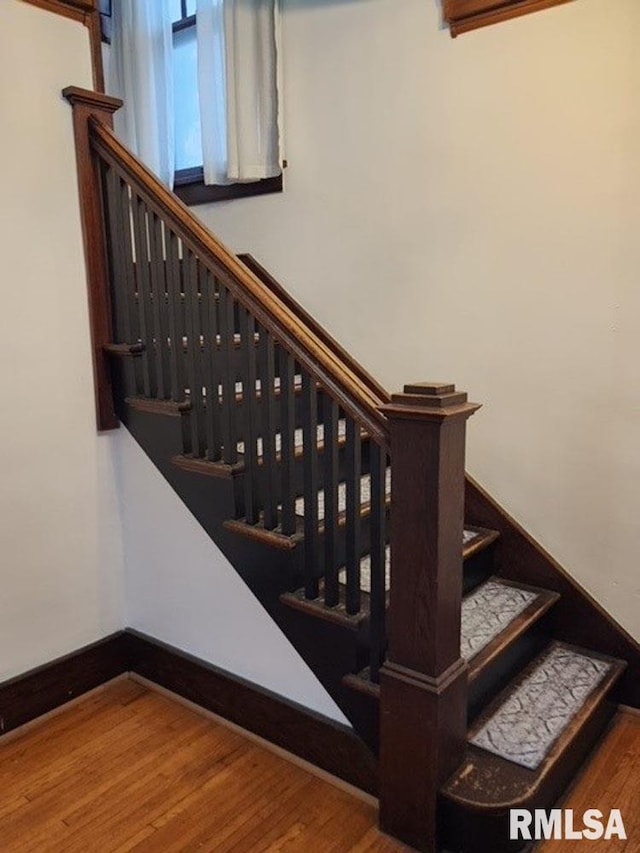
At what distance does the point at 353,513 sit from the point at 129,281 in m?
1.22

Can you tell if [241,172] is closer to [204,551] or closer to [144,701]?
[204,551]

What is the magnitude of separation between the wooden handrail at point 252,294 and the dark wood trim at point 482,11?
1.29 meters

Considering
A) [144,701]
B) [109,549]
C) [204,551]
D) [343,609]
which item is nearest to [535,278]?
[343,609]

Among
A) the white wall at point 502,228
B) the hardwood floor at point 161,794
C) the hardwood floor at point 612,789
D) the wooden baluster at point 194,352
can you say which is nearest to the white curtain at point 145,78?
the white wall at point 502,228

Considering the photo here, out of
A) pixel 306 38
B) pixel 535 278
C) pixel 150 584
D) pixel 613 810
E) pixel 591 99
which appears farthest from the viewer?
pixel 306 38

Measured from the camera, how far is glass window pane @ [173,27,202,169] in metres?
3.32

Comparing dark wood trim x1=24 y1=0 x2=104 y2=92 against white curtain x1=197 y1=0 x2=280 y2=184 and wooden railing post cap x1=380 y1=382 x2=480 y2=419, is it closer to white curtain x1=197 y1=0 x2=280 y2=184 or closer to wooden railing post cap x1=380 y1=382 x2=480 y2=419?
white curtain x1=197 y1=0 x2=280 y2=184

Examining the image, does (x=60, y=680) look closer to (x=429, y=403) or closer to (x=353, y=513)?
(x=353, y=513)

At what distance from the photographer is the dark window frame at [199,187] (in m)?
3.12

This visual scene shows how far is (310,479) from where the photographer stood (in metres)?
1.89

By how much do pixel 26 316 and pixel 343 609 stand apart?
1.45 metres

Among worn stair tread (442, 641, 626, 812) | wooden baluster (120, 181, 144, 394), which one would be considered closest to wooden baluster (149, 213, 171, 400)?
wooden baluster (120, 181, 144, 394)

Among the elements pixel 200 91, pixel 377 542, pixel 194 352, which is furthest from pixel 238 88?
pixel 377 542

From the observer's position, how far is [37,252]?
223 centimetres
